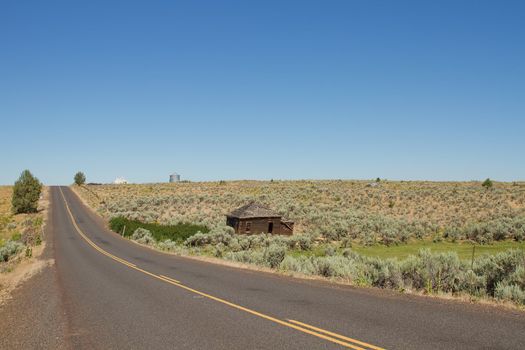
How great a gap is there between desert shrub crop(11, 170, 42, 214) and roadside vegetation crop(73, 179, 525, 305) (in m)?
11.5

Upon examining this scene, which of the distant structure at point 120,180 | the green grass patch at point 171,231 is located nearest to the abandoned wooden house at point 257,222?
the green grass patch at point 171,231

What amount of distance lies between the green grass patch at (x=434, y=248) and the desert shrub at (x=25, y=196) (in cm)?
5932

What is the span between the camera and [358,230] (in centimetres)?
4256

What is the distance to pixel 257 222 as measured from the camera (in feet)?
141

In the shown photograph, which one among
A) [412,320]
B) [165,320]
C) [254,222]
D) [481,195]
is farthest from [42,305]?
[481,195]

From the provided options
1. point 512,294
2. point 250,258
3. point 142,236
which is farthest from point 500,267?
point 142,236

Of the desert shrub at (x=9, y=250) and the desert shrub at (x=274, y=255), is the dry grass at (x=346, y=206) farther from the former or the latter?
the desert shrub at (x=9, y=250)

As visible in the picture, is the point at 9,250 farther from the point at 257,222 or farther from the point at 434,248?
the point at 434,248

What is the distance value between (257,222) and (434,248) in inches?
713

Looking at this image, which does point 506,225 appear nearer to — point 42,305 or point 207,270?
point 207,270

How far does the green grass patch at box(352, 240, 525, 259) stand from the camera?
3038 cm

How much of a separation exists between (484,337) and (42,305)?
12195 millimetres

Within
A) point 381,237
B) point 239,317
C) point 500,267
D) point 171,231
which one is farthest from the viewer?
point 381,237

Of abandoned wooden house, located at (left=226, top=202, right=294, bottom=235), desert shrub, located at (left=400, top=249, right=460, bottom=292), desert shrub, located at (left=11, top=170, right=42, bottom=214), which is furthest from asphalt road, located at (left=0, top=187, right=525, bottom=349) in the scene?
desert shrub, located at (left=11, top=170, right=42, bottom=214)
